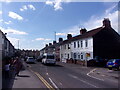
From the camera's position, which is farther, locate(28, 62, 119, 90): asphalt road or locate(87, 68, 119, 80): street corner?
locate(87, 68, 119, 80): street corner

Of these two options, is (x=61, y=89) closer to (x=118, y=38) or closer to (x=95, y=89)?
(x=95, y=89)

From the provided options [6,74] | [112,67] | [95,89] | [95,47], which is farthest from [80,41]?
[95,89]

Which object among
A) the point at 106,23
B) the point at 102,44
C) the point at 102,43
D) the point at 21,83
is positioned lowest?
the point at 21,83

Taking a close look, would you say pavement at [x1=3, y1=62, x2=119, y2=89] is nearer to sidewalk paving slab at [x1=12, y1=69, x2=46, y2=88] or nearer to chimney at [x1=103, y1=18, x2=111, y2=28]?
sidewalk paving slab at [x1=12, y1=69, x2=46, y2=88]

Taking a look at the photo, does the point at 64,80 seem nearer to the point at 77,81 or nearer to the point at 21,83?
the point at 77,81

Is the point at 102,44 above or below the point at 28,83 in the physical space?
above

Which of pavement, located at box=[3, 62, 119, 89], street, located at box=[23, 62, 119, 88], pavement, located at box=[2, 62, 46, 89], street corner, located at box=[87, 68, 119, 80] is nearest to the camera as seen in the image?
Result: pavement, located at box=[2, 62, 46, 89]

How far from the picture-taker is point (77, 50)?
148 feet

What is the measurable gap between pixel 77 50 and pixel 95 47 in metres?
8.44

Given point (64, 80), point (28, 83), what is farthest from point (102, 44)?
point (28, 83)

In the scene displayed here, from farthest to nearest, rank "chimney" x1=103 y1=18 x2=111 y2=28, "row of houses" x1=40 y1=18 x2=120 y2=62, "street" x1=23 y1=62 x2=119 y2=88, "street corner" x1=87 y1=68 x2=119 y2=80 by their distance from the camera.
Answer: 1. "chimney" x1=103 y1=18 x2=111 y2=28
2. "row of houses" x1=40 y1=18 x2=120 y2=62
3. "street corner" x1=87 y1=68 x2=119 y2=80
4. "street" x1=23 y1=62 x2=119 y2=88

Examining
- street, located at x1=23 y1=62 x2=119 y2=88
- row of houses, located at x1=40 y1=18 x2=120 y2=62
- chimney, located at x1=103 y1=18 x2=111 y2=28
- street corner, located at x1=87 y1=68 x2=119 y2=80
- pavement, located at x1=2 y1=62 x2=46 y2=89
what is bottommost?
street corner, located at x1=87 y1=68 x2=119 y2=80

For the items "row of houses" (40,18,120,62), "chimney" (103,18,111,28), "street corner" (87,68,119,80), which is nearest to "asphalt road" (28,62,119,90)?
"street corner" (87,68,119,80)

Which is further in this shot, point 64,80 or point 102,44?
point 102,44
